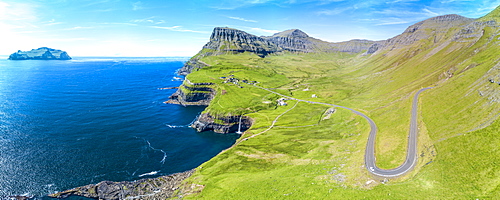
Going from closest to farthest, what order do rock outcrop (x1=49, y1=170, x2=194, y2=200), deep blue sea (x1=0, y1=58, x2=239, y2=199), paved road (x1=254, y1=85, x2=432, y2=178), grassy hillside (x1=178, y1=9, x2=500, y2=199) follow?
grassy hillside (x1=178, y1=9, x2=500, y2=199)
paved road (x1=254, y1=85, x2=432, y2=178)
rock outcrop (x1=49, y1=170, x2=194, y2=200)
deep blue sea (x1=0, y1=58, x2=239, y2=199)

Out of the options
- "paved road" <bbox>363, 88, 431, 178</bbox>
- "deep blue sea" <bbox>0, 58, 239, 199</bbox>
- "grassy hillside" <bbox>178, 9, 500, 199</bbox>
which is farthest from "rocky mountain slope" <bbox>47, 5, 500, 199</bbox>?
"deep blue sea" <bbox>0, 58, 239, 199</bbox>

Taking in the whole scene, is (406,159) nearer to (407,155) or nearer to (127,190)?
(407,155)

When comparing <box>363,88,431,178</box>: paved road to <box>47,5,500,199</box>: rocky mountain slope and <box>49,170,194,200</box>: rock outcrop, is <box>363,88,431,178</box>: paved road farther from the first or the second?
<box>49,170,194,200</box>: rock outcrop

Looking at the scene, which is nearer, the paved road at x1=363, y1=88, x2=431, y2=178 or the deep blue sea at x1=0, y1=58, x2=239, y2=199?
the paved road at x1=363, y1=88, x2=431, y2=178

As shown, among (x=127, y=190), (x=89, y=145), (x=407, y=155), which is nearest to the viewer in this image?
(x=407, y=155)

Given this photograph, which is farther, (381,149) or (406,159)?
(381,149)

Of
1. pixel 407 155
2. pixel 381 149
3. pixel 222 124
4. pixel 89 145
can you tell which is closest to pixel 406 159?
pixel 407 155

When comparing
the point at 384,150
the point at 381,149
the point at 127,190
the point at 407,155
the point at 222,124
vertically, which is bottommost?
the point at 127,190
